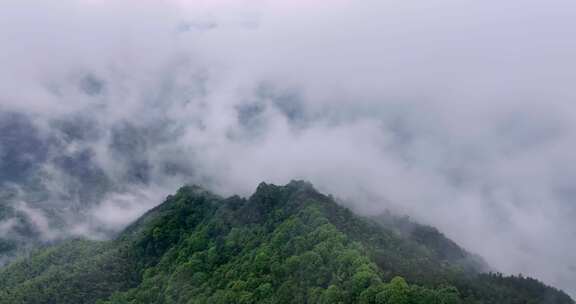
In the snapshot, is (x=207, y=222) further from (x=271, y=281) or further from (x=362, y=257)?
(x=362, y=257)

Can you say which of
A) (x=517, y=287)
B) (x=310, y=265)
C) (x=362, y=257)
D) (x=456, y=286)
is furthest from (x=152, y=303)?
(x=517, y=287)

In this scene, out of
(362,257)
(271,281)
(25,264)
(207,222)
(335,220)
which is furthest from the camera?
(25,264)

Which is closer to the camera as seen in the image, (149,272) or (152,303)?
(152,303)

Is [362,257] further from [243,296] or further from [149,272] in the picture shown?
[149,272]

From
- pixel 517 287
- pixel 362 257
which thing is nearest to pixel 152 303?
pixel 362 257

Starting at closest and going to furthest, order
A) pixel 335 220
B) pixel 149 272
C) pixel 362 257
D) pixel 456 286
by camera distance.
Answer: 1. pixel 456 286
2. pixel 362 257
3. pixel 335 220
4. pixel 149 272

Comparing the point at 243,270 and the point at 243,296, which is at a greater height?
the point at 243,270

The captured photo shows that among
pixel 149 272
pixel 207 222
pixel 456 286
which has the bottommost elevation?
pixel 456 286
